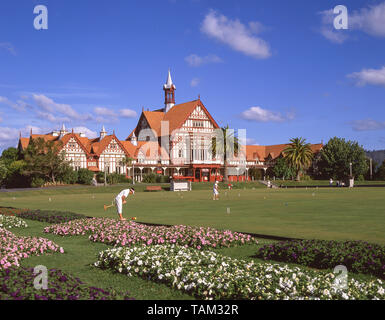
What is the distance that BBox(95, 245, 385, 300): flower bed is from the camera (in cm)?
764

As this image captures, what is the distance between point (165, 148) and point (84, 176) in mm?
23322

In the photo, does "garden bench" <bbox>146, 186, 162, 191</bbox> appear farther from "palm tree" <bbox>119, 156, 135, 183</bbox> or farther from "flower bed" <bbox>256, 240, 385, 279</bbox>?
"flower bed" <bbox>256, 240, 385, 279</bbox>

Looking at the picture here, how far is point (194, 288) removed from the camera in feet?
28.0

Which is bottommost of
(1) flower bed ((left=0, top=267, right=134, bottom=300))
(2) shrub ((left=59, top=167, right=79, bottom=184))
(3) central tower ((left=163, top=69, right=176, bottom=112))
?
(1) flower bed ((left=0, top=267, right=134, bottom=300))

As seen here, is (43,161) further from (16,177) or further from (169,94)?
(169,94)

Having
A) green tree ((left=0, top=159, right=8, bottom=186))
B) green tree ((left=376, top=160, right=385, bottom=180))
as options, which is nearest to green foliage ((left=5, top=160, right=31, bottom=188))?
green tree ((left=0, top=159, right=8, bottom=186))

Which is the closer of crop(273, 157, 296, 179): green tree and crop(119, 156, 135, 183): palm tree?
crop(119, 156, 135, 183): palm tree

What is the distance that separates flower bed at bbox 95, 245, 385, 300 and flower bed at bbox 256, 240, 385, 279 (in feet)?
3.40

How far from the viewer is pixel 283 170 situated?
99.0 meters

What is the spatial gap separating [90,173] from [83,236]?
60.5 meters

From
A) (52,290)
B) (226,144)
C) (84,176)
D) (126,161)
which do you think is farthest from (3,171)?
(52,290)

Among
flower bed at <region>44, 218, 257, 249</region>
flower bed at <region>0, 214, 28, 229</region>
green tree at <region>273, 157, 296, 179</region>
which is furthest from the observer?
green tree at <region>273, 157, 296, 179</region>
